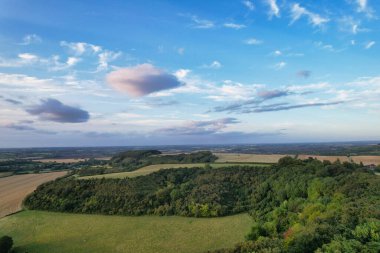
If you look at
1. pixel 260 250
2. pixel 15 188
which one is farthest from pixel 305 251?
pixel 15 188

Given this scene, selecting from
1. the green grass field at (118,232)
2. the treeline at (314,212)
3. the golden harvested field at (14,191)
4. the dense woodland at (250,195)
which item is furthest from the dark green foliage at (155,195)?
the treeline at (314,212)

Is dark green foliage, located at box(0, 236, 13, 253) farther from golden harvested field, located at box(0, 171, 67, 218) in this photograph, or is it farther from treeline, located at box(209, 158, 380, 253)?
treeline, located at box(209, 158, 380, 253)

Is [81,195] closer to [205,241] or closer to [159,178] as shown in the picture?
[159,178]

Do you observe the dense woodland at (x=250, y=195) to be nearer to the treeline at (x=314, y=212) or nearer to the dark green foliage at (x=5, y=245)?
the treeline at (x=314, y=212)

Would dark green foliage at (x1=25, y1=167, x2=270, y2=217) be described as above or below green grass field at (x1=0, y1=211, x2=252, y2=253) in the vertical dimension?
above

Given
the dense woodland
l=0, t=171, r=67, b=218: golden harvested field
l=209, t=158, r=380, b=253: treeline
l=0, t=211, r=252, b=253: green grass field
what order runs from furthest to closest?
l=0, t=171, r=67, b=218: golden harvested field → l=0, t=211, r=252, b=253: green grass field → the dense woodland → l=209, t=158, r=380, b=253: treeline

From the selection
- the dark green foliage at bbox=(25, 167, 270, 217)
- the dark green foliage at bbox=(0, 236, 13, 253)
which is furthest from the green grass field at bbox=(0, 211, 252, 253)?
the dark green foliage at bbox=(25, 167, 270, 217)

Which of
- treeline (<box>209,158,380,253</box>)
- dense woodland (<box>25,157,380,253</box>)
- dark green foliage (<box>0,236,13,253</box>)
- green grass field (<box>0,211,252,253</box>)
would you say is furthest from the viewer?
green grass field (<box>0,211,252,253</box>)

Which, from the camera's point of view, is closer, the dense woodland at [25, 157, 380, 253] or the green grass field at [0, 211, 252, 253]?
the dense woodland at [25, 157, 380, 253]
